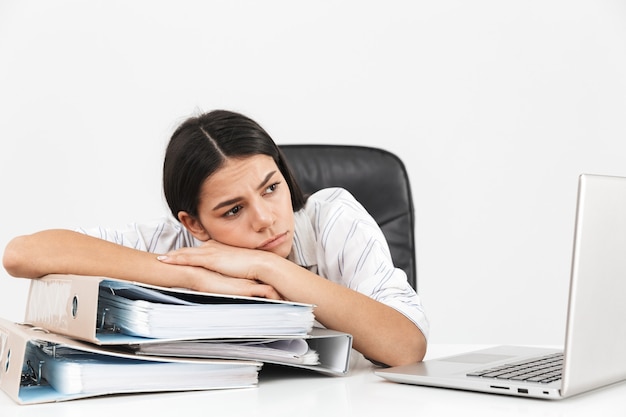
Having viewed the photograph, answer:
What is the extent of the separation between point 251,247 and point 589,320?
72 cm

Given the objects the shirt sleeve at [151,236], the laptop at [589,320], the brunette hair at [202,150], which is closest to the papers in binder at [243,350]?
the laptop at [589,320]

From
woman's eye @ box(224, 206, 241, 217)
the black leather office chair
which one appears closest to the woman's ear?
woman's eye @ box(224, 206, 241, 217)

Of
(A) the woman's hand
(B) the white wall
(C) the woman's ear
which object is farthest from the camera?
(B) the white wall

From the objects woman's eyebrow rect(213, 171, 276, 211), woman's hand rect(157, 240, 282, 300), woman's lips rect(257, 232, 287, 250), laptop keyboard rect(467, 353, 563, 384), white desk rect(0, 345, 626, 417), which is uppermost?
woman's eyebrow rect(213, 171, 276, 211)

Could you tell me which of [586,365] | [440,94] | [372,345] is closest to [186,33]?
[440,94]

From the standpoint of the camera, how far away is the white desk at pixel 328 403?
0.81 meters

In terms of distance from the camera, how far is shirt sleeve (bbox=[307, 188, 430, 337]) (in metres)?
1.32

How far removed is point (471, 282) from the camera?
2.99 m

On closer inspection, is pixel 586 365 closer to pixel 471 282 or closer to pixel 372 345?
pixel 372 345

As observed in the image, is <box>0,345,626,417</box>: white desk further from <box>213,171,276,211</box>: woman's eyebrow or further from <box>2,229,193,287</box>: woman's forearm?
<box>213,171,276,211</box>: woman's eyebrow

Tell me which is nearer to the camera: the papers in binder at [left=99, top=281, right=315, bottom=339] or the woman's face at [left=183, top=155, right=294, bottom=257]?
the papers in binder at [left=99, top=281, right=315, bottom=339]

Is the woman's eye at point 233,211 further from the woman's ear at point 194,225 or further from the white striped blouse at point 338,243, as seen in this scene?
the white striped blouse at point 338,243

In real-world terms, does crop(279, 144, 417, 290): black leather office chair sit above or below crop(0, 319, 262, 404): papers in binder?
above

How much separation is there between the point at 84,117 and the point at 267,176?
1.72m
